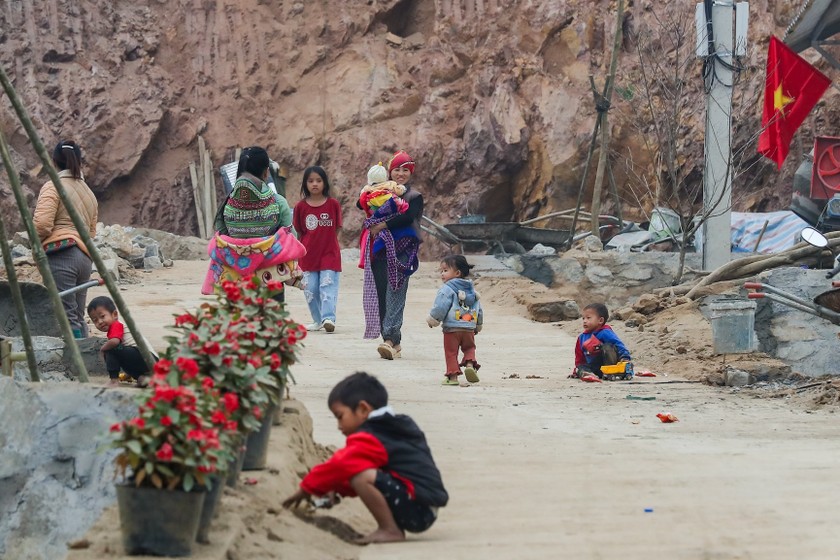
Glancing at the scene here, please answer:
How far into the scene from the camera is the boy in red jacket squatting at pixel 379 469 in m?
4.90

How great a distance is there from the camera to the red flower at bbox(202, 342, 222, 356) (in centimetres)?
473

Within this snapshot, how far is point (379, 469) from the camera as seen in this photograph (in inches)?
197

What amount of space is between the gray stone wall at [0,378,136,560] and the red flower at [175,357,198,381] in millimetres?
894

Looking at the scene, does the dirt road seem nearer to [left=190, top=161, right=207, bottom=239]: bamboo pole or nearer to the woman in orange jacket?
the woman in orange jacket

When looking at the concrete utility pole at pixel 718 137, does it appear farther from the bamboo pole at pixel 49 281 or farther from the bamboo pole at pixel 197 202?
the bamboo pole at pixel 197 202

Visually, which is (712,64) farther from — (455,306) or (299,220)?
(455,306)

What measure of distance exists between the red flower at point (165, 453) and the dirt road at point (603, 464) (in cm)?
106

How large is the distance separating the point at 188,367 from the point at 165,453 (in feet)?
1.49

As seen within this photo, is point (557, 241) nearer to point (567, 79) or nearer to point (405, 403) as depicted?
point (567, 79)

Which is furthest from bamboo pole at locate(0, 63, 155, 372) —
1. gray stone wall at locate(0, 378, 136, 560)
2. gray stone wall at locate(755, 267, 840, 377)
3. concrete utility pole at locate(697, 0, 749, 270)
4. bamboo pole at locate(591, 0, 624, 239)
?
bamboo pole at locate(591, 0, 624, 239)

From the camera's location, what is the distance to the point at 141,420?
4.16 m

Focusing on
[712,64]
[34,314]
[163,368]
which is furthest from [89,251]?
[712,64]

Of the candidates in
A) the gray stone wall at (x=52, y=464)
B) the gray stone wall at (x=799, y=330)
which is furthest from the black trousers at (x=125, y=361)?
the gray stone wall at (x=799, y=330)

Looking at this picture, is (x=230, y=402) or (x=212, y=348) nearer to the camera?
(x=230, y=402)
